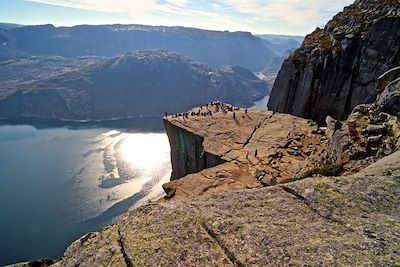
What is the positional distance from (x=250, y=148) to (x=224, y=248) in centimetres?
2236

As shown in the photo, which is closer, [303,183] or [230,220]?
[230,220]

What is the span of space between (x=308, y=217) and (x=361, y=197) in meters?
1.89

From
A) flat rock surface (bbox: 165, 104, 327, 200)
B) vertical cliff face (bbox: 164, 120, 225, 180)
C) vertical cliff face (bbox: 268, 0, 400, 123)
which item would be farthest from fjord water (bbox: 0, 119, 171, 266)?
vertical cliff face (bbox: 268, 0, 400, 123)

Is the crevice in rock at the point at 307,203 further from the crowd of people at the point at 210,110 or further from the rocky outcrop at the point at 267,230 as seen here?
the crowd of people at the point at 210,110

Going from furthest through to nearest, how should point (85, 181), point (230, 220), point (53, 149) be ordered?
point (53, 149), point (85, 181), point (230, 220)

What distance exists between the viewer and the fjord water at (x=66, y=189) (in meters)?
100

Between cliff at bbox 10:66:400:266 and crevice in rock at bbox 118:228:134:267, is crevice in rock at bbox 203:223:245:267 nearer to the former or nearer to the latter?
cliff at bbox 10:66:400:266

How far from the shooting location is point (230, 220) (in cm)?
902

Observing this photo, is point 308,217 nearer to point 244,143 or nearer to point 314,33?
point 244,143

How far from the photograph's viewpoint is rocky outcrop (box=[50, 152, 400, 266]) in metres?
7.43

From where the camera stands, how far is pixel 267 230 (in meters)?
8.38

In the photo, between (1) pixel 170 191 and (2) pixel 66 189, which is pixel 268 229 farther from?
(2) pixel 66 189

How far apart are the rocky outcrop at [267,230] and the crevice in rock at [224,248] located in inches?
0.9

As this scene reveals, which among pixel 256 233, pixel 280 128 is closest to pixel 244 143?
pixel 280 128
